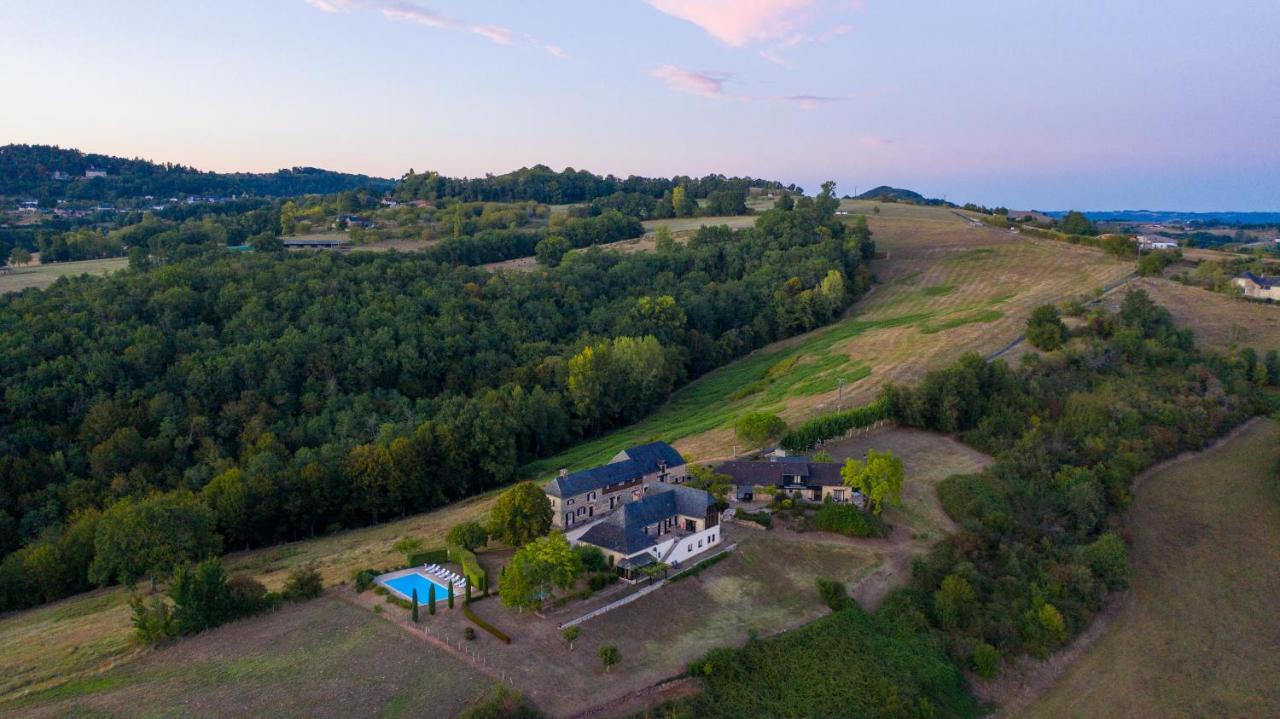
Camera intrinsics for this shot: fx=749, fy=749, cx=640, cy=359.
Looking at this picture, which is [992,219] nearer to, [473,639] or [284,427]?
[284,427]

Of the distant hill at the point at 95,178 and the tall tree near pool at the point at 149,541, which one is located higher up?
the distant hill at the point at 95,178

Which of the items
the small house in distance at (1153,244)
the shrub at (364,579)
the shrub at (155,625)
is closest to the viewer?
the shrub at (155,625)

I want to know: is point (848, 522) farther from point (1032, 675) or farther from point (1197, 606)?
point (1197, 606)

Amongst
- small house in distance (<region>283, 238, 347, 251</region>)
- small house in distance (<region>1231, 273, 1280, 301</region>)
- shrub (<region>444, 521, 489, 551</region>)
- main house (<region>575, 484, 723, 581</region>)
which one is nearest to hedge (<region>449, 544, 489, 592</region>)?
shrub (<region>444, 521, 489, 551</region>)

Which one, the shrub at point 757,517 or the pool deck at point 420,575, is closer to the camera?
the pool deck at point 420,575

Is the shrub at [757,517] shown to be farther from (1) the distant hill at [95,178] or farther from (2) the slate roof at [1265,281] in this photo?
(1) the distant hill at [95,178]

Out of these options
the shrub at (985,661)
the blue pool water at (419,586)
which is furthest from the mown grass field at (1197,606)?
the blue pool water at (419,586)

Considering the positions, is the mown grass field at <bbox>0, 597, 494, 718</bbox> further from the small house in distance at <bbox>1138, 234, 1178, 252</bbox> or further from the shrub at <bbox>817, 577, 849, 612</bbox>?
the small house in distance at <bbox>1138, 234, 1178, 252</bbox>

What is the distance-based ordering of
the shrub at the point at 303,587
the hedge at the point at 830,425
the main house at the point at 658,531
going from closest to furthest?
the shrub at the point at 303,587, the main house at the point at 658,531, the hedge at the point at 830,425
